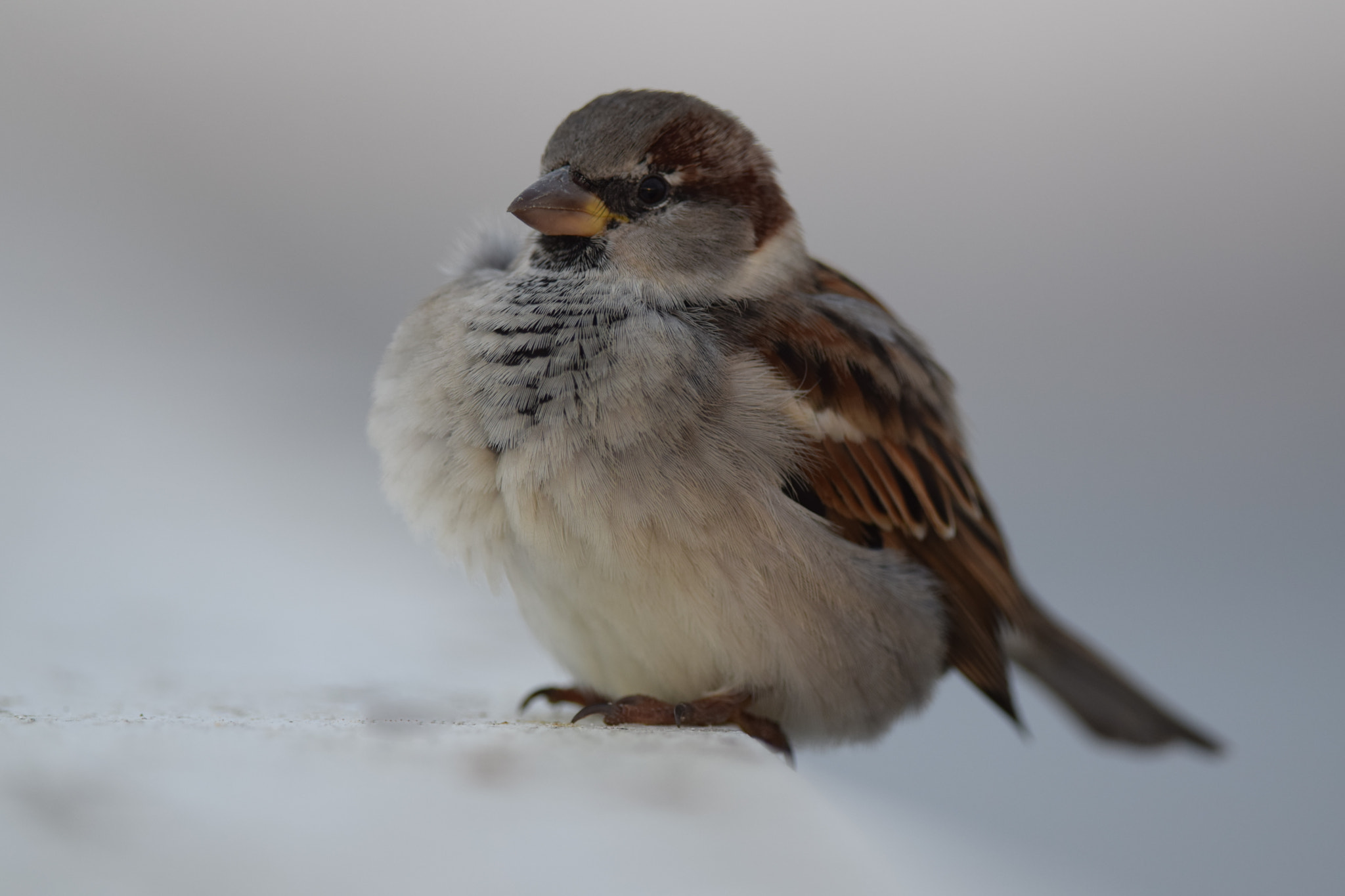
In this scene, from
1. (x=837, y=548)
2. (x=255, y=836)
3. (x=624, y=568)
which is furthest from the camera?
(x=837, y=548)

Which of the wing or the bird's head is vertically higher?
the bird's head

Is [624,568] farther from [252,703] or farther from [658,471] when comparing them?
[252,703]

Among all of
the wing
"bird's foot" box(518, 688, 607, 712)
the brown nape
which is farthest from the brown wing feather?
"bird's foot" box(518, 688, 607, 712)

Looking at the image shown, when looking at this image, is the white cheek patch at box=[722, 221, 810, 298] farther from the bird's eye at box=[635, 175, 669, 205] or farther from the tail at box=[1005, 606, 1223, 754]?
the tail at box=[1005, 606, 1223, 754]

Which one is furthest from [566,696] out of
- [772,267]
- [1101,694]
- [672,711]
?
[1101,694]

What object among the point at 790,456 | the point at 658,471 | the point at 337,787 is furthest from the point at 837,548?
the point at 337,787

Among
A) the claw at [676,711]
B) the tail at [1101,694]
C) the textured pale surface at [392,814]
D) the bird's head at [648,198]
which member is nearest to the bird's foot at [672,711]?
the claw at [676,711]
